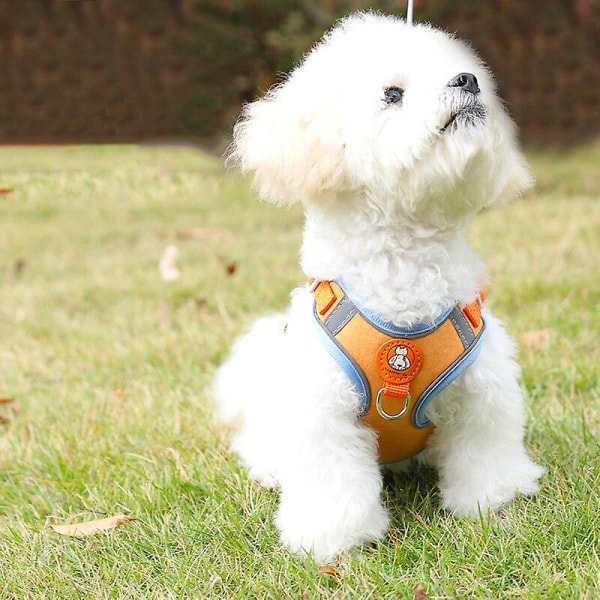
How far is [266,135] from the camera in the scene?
6.70 ft

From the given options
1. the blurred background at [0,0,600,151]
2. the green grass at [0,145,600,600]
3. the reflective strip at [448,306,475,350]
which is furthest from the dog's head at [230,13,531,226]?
the blurred background at [0,0,600,151]

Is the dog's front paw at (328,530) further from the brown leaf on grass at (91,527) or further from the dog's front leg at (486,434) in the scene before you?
the brown leaf on grass at (91,527)

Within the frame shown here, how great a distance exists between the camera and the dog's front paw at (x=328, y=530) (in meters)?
2.03

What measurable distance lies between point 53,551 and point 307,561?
2.22 feet

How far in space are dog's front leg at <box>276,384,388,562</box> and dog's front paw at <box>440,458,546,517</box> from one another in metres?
0.21

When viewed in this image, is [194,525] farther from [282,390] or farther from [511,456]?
[511,456]

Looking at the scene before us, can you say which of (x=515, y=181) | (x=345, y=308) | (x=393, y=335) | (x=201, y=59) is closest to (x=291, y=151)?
(x=345, y=308)

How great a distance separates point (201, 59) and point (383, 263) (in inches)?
277

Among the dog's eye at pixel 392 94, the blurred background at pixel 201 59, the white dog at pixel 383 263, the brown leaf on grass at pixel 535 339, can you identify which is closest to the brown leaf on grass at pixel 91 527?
the white dog at pixel 383 263

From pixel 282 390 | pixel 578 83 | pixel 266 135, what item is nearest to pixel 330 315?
pixel 282 390

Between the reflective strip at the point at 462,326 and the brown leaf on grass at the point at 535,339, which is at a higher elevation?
the reflective strip at the point at 462,326

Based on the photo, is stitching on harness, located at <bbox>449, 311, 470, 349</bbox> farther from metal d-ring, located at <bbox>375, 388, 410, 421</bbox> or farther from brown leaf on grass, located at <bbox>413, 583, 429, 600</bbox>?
brown leaf on grass, located at <bbox>413, 583, 429, 600</bbox>

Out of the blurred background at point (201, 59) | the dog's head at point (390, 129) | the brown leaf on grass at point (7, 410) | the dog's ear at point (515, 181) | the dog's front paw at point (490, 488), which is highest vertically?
the dog's head at point (390, 129)

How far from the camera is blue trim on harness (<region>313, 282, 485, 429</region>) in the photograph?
6.57ft
